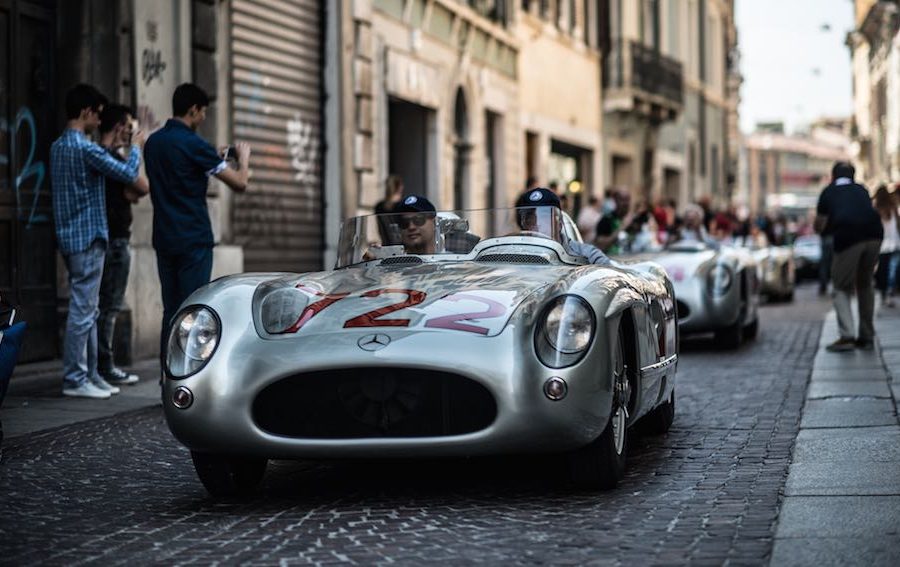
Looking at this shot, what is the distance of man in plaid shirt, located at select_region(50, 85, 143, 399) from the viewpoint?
31.4 feet

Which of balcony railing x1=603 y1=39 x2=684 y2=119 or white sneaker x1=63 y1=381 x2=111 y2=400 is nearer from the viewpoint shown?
white sneaker x1=63 y1=381 x2=111 y2=400

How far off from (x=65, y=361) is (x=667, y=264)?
244 inches

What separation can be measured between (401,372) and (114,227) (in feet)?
16.4

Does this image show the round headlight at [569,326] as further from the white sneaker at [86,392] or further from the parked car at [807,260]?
the parked car at [807,260]

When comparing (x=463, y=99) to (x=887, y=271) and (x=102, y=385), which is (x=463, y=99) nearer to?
(x=887, y=271)

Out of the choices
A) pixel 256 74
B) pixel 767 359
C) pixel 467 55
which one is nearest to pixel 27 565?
pixel 767 359

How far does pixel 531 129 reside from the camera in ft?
93.2

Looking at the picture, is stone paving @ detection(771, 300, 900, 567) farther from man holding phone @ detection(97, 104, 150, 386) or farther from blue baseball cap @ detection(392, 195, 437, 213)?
man holding phone @ detection(97, 104, 150, 386)

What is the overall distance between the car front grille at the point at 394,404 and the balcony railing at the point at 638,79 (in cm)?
2945

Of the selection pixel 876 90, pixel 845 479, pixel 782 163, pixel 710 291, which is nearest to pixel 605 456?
pixel 845 479

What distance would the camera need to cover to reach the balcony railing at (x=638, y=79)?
34.8m

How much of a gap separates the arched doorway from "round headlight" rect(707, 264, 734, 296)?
10.1m

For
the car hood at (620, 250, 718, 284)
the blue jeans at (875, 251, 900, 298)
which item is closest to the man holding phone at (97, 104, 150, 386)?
the car hood at (620, 250, 718, 284)

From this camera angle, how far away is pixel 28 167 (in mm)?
11773
